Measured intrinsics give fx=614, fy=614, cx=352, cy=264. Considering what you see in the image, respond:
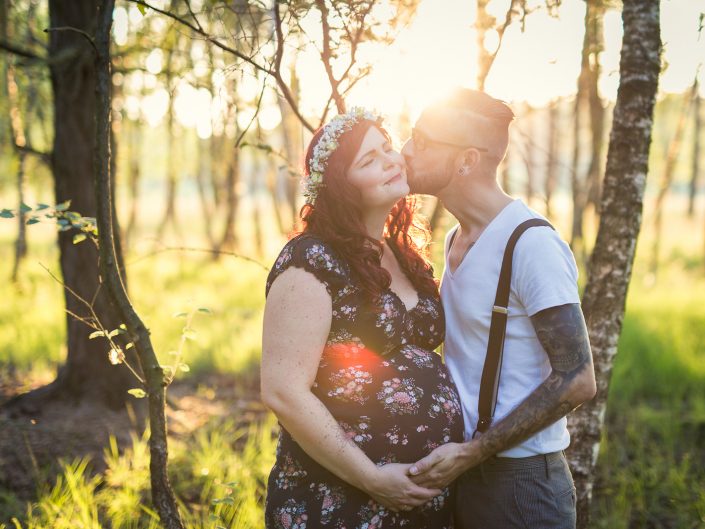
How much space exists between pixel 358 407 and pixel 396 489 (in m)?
0.31

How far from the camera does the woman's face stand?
242 cm

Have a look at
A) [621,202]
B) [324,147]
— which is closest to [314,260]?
[324,147]

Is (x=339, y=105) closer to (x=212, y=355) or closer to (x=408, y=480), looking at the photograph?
(x=408, y=480)

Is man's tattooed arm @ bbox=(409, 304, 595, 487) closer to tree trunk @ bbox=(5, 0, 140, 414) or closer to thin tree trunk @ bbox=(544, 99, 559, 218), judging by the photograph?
thin tree trunk @ bbox=(544, 99, 559, 218)

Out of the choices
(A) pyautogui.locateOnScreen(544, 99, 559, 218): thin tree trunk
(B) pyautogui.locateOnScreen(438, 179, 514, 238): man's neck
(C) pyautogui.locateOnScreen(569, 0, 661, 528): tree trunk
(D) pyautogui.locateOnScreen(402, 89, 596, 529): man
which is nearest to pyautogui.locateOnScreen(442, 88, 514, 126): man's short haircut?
(D) pyautogui.locateOnScreen(402, 89, 596, 529): man

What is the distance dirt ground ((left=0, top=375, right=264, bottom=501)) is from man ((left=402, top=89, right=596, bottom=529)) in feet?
8.83

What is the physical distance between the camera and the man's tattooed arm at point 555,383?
2.12 m

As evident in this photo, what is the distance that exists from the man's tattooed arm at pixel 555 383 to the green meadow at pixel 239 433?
1254 millimetres

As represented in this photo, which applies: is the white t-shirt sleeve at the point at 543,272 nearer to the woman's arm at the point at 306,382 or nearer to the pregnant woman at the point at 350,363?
the pregnant woman at the point at 350,363

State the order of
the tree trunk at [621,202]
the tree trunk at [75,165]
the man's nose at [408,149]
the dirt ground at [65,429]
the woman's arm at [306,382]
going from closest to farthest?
the woman's arm at [306,382] < the man's nose at [408,149] < the tree trunk at [621,202] < the dirt ground at [65,429] < the tree trunk at [75,165]

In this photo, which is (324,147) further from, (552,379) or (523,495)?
(523,495)

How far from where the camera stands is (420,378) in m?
2.31

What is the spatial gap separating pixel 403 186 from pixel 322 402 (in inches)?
35.6

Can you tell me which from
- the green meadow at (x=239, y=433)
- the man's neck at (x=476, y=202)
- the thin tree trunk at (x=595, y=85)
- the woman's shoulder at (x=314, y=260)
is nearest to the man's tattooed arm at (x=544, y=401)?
the man's neck at (x=476, y=202)
